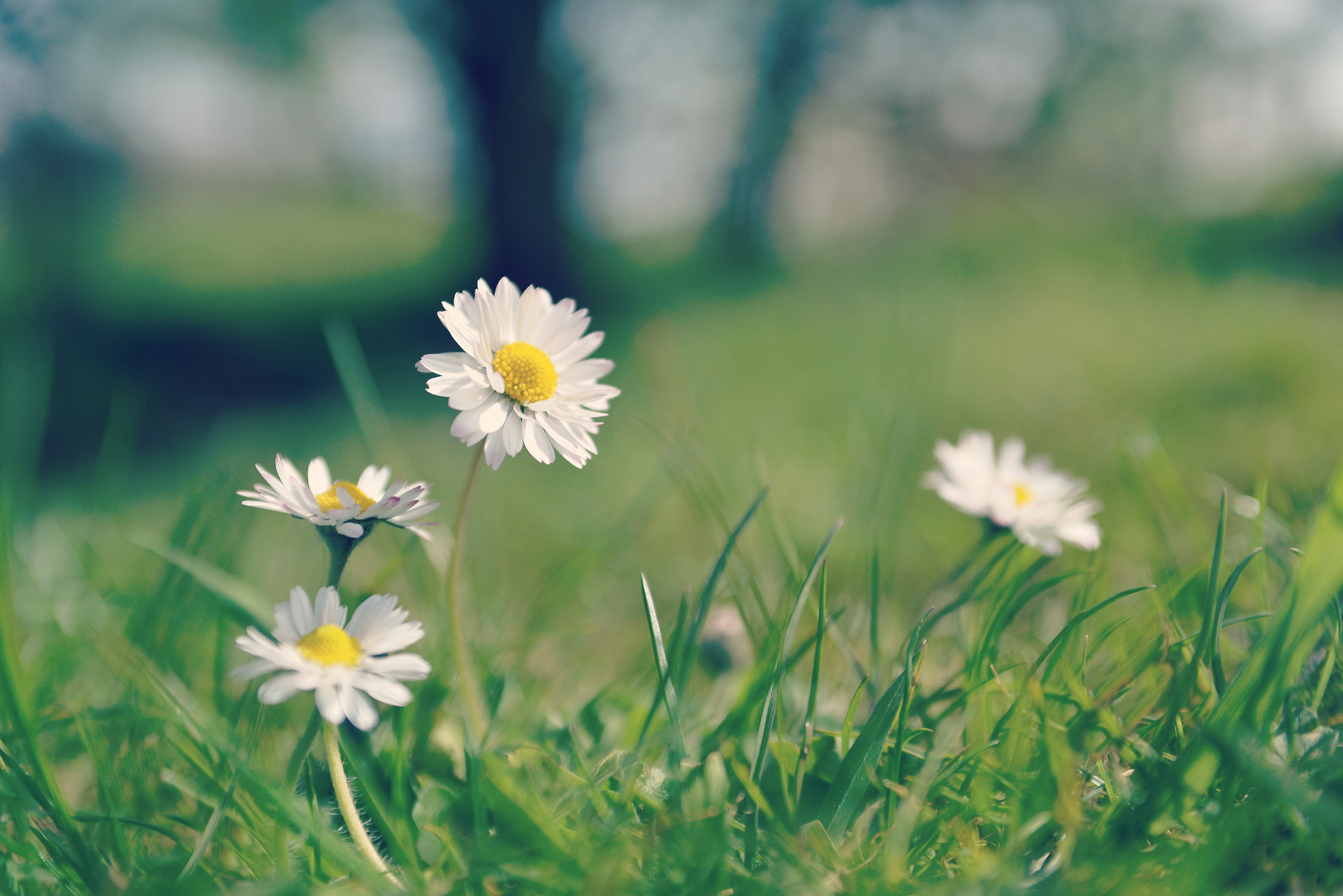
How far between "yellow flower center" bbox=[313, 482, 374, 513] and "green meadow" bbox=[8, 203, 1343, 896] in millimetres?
87

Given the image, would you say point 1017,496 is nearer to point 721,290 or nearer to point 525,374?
point 525,374

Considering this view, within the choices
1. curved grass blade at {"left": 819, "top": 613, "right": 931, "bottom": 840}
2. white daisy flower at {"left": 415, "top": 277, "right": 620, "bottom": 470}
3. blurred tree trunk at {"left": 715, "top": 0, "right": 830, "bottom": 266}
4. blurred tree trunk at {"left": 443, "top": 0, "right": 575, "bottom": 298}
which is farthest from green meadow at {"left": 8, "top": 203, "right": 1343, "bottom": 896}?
blurred tree trunk at {"left": 715, "top": 0, "right": 830, "bottom": 266}

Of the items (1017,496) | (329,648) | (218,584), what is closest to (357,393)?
(218,584)

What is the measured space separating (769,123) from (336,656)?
21.2ft

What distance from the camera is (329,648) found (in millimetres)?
566

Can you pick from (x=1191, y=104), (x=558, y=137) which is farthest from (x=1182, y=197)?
(x=558, y=137)

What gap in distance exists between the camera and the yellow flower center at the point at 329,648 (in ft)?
1.85

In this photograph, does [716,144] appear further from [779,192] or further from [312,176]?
[312,176]

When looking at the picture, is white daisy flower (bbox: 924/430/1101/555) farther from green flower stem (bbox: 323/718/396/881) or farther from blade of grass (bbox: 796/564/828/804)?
green flower stem (bbox: 323/718/396/881)

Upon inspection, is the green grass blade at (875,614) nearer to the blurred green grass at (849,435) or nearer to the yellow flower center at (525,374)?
the blurred green grass at (849,435)

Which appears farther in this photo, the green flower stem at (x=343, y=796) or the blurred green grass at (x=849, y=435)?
the blurred green grass at (x=849, y=435)

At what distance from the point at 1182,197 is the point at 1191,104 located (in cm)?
61

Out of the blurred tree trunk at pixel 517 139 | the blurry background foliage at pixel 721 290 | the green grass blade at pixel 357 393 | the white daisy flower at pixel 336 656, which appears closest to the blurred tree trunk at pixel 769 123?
the blurry background foliage at pixel 721 290

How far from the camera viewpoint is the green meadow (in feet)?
1.85
